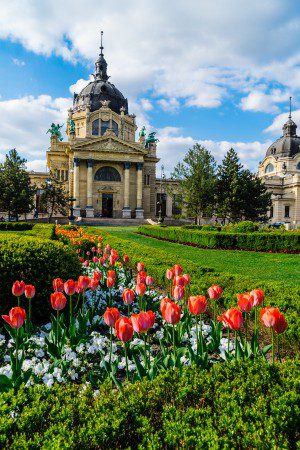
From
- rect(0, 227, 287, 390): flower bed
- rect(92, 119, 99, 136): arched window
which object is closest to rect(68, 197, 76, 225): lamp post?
rect(92, 119, 99, 136): arched window

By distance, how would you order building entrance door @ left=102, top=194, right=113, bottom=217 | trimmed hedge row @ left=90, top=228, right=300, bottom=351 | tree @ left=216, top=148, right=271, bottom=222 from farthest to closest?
building entrance door @ left=102, top=194, right=113, bottom=217 < tree @ left=216, top=148, right=271, bottom=222 < trimmed hedge row @ left=90, top=228, right=300, bottom=351

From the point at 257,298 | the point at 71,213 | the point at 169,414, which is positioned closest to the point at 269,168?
the point at 71,213

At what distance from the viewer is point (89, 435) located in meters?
1.83

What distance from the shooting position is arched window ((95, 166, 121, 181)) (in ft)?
160

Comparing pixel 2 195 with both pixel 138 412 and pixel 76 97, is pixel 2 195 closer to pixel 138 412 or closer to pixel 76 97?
pixel 76 97

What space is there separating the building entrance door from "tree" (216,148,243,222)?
55.4 feet

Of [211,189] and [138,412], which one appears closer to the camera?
[138,412]

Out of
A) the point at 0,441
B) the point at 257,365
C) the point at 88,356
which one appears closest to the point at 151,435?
the point at 0,441

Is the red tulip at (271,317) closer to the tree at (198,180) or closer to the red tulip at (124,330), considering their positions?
the red tulip at (124,330)

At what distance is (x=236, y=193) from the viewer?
39.5m

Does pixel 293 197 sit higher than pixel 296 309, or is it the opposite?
pixel 293 197

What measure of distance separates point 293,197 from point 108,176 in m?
33.7

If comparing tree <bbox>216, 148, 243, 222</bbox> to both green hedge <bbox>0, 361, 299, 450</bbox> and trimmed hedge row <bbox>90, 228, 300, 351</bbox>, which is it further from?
green hedge <bbox>0, 361, 299, 450</bbox>

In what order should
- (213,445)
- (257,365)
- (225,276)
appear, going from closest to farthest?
(213,445) < (257,365) < (225,276)
